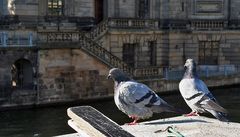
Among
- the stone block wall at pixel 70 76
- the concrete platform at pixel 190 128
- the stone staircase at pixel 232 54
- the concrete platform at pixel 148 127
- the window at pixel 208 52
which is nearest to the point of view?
the concrete platform at pixel 148 127

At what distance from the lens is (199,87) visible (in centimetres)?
997

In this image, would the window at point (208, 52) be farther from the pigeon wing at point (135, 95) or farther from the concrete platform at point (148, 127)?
the pigeon wing at point (135, 95)

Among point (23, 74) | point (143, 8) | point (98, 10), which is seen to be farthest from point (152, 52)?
point (23, 74)

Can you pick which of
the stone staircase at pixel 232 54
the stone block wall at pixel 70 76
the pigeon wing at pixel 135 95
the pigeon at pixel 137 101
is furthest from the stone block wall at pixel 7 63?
the stone staircase at pixel 232 54

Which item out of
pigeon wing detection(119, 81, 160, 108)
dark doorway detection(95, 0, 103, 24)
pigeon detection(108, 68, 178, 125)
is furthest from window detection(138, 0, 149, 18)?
pigeon wing detection(119, 81, 160, 108)

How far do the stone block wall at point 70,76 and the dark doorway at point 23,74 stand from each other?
2.56 ft

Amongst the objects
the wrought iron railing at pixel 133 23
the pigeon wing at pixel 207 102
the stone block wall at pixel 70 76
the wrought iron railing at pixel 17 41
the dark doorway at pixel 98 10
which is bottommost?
the stone block wall at pixel 70 76

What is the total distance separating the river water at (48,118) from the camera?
55.9 ft

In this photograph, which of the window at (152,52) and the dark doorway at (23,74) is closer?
the dark doorway at (23,74)

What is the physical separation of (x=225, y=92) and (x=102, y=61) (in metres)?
7.90

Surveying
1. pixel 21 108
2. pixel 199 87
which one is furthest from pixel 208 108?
pixel 21 108

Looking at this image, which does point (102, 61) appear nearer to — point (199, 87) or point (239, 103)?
point (239, 103)

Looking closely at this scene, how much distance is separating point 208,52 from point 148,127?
22.2 meters

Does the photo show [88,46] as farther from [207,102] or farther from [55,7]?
[207,102]
